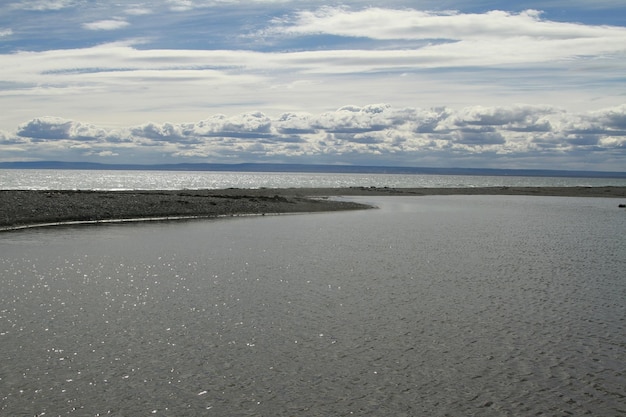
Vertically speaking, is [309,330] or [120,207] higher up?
[120,207]

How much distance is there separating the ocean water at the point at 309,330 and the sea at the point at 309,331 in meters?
0.07

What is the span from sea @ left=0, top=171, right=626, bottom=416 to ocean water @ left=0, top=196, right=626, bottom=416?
0.07 meters

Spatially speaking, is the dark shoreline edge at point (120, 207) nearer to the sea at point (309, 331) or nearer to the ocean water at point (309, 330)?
the sea at point (309, 331)

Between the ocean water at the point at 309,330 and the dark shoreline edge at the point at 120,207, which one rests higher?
the dark shoreline edge at the point at 120,207

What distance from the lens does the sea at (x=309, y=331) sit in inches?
568

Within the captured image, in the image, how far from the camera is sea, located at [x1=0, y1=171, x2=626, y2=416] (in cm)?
1443

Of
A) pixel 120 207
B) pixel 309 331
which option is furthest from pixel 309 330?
pixel 120 207

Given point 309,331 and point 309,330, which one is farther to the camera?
point 309,330

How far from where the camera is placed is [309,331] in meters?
20.2

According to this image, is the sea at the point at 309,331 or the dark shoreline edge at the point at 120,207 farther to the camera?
the dark shoreline edge at the point at 120,207

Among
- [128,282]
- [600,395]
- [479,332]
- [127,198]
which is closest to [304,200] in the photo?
[127,198]

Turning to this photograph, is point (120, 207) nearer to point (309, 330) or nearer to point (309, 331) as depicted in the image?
point (309, 330)

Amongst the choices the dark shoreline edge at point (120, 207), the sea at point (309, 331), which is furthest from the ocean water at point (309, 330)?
the dark shoreline edge at point (120, 207)

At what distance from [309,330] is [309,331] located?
0.11m
